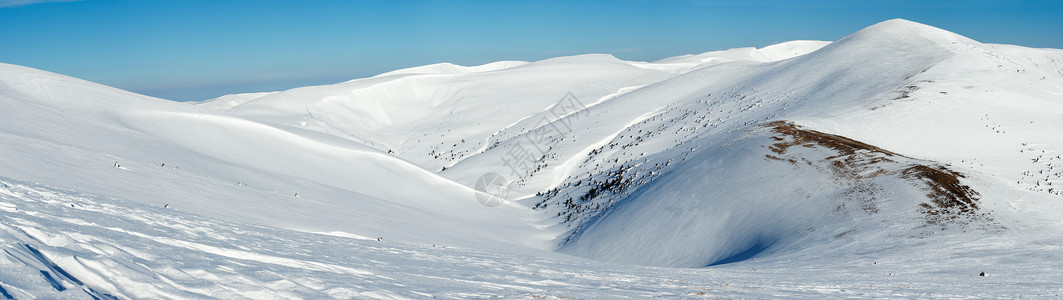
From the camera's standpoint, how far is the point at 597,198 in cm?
2803

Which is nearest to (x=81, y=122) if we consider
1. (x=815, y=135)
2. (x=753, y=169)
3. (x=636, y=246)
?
(x=636, y=246)

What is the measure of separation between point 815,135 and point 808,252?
11.3m

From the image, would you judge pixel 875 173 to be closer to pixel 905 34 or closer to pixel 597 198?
pixel 597 198

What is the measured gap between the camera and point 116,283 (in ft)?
14.8
